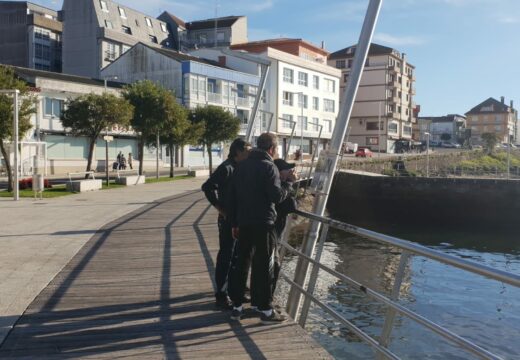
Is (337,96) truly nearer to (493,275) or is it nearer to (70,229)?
(70,229)

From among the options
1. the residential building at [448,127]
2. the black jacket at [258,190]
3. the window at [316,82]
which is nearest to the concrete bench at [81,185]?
the black jacket at [258,190]

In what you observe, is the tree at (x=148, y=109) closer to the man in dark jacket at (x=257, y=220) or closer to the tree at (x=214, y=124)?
the tree at (x=214, y=124)

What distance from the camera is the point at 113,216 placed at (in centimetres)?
1452

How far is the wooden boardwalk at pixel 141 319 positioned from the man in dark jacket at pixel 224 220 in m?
0.23

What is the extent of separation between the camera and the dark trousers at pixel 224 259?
222 inches

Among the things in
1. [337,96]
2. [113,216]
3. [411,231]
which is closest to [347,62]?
[337,96]

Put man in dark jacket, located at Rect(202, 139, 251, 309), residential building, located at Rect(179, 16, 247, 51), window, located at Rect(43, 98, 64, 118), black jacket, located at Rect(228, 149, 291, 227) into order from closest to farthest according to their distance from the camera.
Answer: black jacket, located at Rect(228, 149, 291, 227) → man in dark jacket, located at Rect(202, 139, 251, 309) → window, located at Rect(43, 98, 64, 118) → residential building, located at Rect(179, 16, 247, 51)

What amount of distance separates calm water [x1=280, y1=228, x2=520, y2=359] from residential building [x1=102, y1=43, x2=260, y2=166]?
35.0 meters

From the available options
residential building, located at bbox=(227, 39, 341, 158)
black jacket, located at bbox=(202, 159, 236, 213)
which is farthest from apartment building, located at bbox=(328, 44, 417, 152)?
black jacket, located at bbox=(202, 159, 236, 213)

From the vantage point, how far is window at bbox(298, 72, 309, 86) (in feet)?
229

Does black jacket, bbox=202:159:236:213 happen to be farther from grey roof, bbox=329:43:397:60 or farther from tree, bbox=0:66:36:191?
grey roof, bbox=329:43:397:60

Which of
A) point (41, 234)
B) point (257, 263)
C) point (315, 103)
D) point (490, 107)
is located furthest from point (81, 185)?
point (490, 107)

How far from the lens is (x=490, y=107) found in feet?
448

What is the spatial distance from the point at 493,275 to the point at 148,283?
15.8ft
